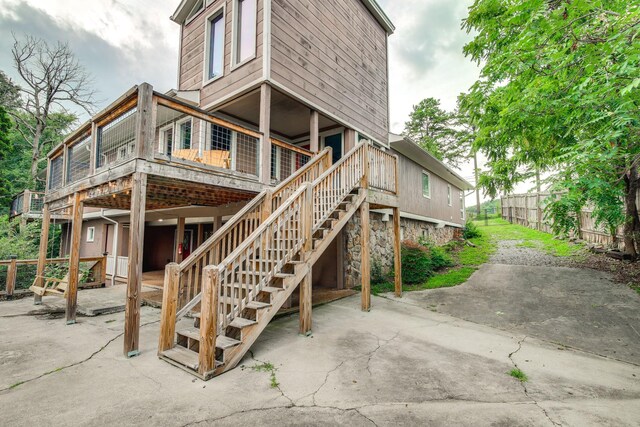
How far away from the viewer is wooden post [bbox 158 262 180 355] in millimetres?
3828

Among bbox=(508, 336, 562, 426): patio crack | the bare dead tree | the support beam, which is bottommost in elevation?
bbox=(508, 336, 562, 426): patio crack

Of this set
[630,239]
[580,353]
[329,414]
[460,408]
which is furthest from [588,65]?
[630,239]

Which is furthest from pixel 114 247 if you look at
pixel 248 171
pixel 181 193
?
pixel 181 193

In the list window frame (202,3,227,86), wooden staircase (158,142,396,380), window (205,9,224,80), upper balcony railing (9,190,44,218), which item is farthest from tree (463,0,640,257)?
upper balcony railing (9,190,44,218)

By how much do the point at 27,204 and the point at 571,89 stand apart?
19.9 metres

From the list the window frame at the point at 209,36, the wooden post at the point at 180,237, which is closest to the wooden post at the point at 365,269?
the window frame at the point at 209,36

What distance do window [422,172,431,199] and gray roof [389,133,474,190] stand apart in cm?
38

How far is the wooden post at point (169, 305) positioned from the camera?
3828 mm

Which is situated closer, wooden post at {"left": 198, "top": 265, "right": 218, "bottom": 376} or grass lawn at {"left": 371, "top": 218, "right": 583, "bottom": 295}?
wooden post at {"left": 198, "top": 265, "right": 218, "bottom": 376}

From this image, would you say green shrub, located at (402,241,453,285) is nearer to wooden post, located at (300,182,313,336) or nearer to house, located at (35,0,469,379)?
house, located at (35,0,469,379)

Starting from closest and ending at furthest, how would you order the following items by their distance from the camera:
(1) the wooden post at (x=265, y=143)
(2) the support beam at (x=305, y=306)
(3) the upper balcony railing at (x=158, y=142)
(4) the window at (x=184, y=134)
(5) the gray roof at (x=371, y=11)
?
(3) the upper balcony railing at (x=158, y=142) → (2) the support beam at (x=305, y=306) → (1) the wooden post at (x=265, y=143) → (5) the gray roof at (x=371, y=11) → (4) the window at (x=184, y=134)

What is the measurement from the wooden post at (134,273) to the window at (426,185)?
12.1m

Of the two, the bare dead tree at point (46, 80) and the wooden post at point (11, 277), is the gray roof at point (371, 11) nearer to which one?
the wooden post at point (11, 277)

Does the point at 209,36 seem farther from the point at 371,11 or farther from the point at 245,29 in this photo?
the point at 371,11
